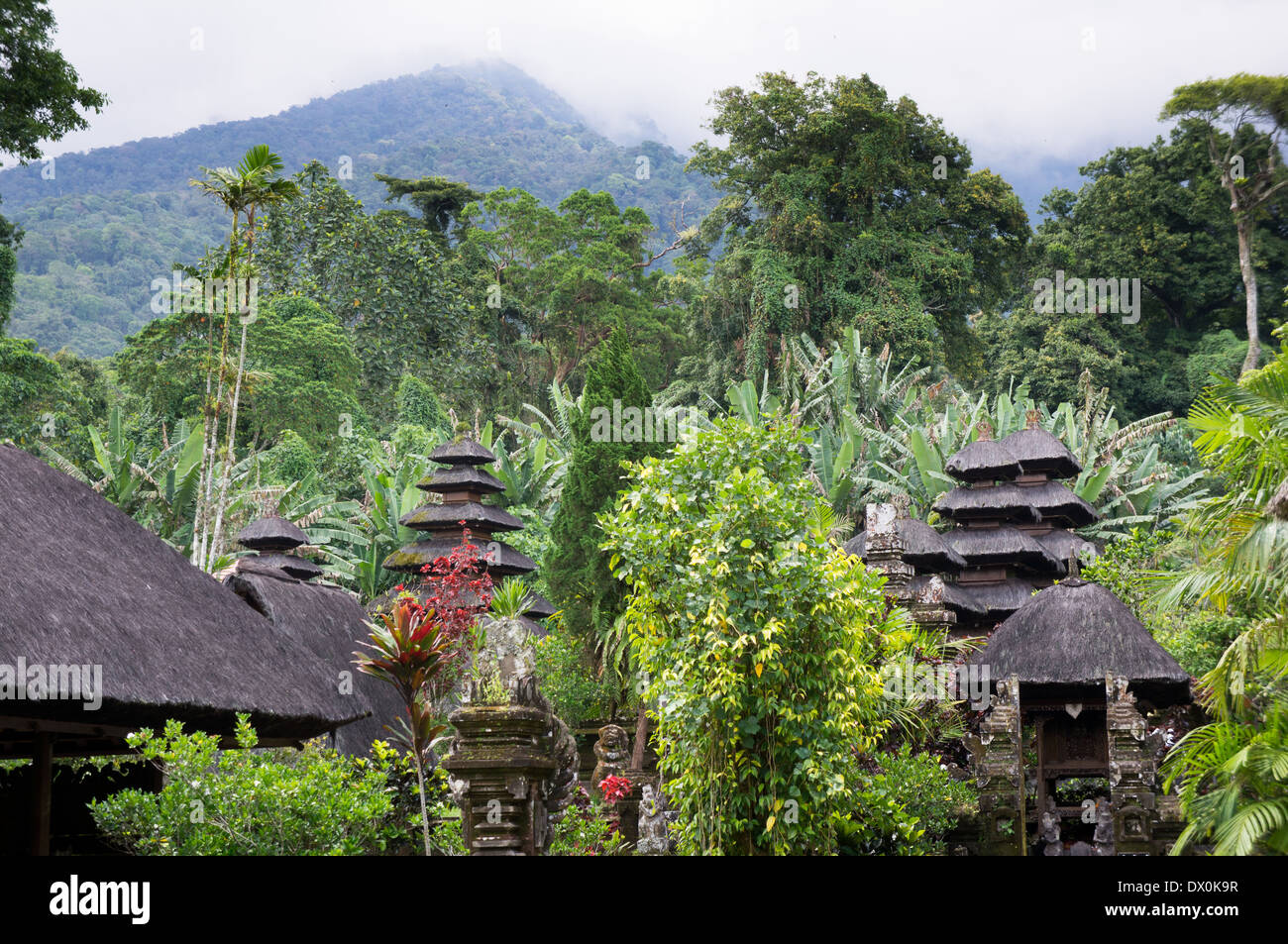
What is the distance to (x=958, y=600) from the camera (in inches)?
727

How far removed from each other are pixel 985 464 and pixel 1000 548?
187cm

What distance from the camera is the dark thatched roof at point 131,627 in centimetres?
771

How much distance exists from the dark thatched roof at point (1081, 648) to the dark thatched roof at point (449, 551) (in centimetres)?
819

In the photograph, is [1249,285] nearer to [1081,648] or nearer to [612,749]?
[1081,648]

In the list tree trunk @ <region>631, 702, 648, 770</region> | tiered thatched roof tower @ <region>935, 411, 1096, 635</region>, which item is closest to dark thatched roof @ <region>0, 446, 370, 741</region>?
tree trunk @ <region>631, 702, 648, 770</region>

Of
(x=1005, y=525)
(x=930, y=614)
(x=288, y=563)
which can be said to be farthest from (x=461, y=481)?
(x=1005, y=525)

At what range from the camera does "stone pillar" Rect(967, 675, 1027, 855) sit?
12266 millimetres

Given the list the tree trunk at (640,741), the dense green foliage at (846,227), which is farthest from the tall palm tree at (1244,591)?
the dense green foliage at (846,227)

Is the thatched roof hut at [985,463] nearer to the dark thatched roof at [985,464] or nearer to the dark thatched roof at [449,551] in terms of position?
the dark thatched roof at [985,464]

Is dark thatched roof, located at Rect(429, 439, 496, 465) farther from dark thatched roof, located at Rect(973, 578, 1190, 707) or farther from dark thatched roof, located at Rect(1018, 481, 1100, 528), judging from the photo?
dark thatched roof, located at Rect(973, 578, 1190, 707)

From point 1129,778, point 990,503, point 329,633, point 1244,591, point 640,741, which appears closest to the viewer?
point 1244,591

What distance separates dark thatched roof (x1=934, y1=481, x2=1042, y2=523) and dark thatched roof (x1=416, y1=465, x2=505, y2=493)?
7806 millimetres
